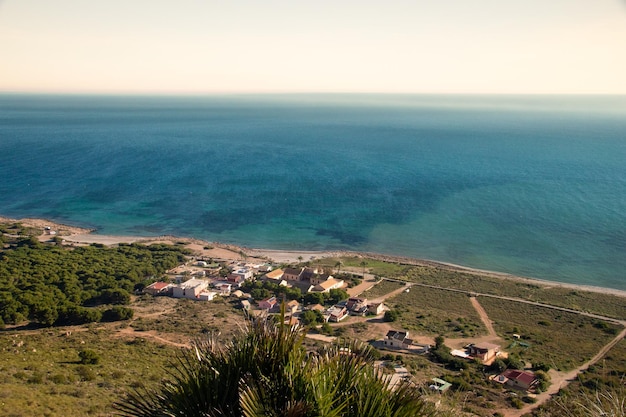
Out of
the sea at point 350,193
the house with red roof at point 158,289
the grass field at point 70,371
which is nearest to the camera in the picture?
the grass field at point 70,371

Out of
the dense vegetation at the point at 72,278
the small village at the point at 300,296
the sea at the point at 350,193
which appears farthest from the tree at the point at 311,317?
the sea at the point at 350,193

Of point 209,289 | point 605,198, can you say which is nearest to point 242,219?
point 209,289

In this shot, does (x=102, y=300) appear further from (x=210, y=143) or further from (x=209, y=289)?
(x=210, y=143)

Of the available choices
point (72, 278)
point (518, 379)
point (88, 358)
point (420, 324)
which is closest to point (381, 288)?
point (420, 324)

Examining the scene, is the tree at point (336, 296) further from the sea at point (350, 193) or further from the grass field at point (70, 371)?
the sea at point (350, 193)

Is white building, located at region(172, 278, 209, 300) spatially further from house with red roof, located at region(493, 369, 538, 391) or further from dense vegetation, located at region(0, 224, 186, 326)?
house with red roof, located at region(493, 369, 538, 391)

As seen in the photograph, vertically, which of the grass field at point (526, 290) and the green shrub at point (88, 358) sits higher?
the green shrub at point (88, 358)

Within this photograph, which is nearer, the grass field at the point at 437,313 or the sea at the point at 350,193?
the grass field at the point at 437,313
